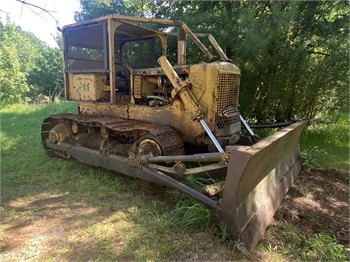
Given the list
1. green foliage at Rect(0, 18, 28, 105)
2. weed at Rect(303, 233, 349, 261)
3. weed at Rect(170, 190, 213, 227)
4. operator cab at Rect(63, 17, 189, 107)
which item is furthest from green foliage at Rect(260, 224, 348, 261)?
green foliage at Rect(0, 18, 28, 105)

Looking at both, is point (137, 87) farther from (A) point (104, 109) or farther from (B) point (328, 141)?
(B) point (328, 141)

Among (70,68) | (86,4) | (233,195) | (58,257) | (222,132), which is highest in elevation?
(86,4)

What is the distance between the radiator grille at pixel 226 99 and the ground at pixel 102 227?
128 centimetres

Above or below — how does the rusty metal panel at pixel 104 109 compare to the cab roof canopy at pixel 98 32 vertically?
below

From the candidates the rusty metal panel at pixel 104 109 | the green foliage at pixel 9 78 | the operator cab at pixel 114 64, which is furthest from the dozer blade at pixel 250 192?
the green foliage at pixel 9 78

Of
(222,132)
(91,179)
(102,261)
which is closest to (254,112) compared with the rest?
(222,132)

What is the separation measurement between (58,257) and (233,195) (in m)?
1.59

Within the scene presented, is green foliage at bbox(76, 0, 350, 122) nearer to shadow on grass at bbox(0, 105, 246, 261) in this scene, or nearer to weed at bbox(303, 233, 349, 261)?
shadow on grass at bbox(0, 105, 246, 261)

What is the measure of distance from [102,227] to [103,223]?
95 mm

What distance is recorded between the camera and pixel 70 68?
503 centimetres

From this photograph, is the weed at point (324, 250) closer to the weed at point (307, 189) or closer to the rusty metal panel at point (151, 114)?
the weed at point (307, 189)

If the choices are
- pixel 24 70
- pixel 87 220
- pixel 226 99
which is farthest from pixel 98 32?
pixel 24 70

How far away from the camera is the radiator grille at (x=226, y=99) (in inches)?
147

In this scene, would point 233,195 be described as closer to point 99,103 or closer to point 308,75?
point 99,103
